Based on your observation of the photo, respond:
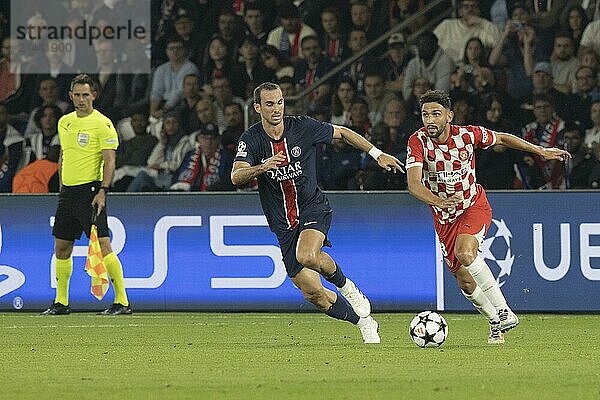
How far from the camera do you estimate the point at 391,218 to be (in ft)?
43.2

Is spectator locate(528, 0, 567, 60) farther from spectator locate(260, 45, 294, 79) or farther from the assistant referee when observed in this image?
the assistant referee

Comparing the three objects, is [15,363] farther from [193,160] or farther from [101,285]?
[193,160]

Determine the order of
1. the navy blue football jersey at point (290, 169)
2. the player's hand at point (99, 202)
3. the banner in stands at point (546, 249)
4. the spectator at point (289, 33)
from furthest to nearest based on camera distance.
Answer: the spectator at point (289, 33) < the banner in stands at point (546, 249) < the player's hand at point (99, 202) < the navy blue football jersey at point (290, 169)

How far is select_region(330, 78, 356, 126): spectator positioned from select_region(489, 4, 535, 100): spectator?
1.70m

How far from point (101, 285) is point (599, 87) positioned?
242 inches

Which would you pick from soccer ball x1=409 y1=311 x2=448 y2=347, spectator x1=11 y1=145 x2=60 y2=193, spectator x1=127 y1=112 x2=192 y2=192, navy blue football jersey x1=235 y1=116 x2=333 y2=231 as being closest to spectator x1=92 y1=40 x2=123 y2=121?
spectator x1=127 y1=112 x2=192 y2=192

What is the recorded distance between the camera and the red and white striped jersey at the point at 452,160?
32.1ft

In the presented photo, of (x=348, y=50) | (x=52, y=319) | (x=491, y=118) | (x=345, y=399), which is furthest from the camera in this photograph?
(x=348, y=50)

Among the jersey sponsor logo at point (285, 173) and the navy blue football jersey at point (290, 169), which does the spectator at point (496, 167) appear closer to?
the navy blue football jersey at point (290, 169)

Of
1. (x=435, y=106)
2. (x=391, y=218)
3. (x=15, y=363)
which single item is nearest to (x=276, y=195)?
(x=435, y=106)

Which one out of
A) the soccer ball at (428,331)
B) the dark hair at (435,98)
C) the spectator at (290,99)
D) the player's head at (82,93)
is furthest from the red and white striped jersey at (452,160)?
the spectator at (290,99)

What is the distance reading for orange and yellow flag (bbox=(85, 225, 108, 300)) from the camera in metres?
12.9

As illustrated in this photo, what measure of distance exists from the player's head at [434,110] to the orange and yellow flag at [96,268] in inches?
174

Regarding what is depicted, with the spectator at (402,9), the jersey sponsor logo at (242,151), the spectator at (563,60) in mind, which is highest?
the spectator at (402,9)
